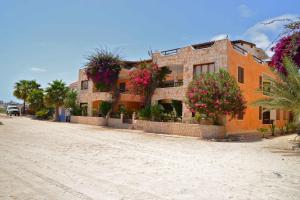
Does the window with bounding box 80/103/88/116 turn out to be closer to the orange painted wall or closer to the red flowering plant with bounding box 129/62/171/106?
the red flowering plant with bounding box 129/62/171/106

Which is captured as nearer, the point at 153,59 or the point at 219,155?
the point at 219,155

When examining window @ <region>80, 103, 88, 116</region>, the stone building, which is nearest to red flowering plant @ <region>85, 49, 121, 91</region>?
the stone building

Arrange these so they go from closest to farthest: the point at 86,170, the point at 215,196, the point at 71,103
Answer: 1. the point at 215,196
2. the point at 86,170
3. the point at 71,103

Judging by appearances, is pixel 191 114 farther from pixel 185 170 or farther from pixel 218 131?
pixel 185 170

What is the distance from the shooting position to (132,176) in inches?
315

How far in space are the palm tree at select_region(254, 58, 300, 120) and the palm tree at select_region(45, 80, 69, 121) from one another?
28175 mm

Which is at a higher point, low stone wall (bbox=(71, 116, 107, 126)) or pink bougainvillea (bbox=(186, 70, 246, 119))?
pink bougainvillea (bbox=(186, 70, 246, 119))

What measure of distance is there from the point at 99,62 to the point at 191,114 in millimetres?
12388

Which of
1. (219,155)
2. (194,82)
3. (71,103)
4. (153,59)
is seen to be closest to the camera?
(219,155)

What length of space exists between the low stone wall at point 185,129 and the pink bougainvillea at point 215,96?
114 cm

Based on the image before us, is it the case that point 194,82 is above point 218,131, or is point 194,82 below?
above

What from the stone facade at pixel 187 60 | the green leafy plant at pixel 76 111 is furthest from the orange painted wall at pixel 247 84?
the green leafy plant at pixel 76 111

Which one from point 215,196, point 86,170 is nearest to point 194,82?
point 86,170

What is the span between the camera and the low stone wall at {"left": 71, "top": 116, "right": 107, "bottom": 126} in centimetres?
3061
